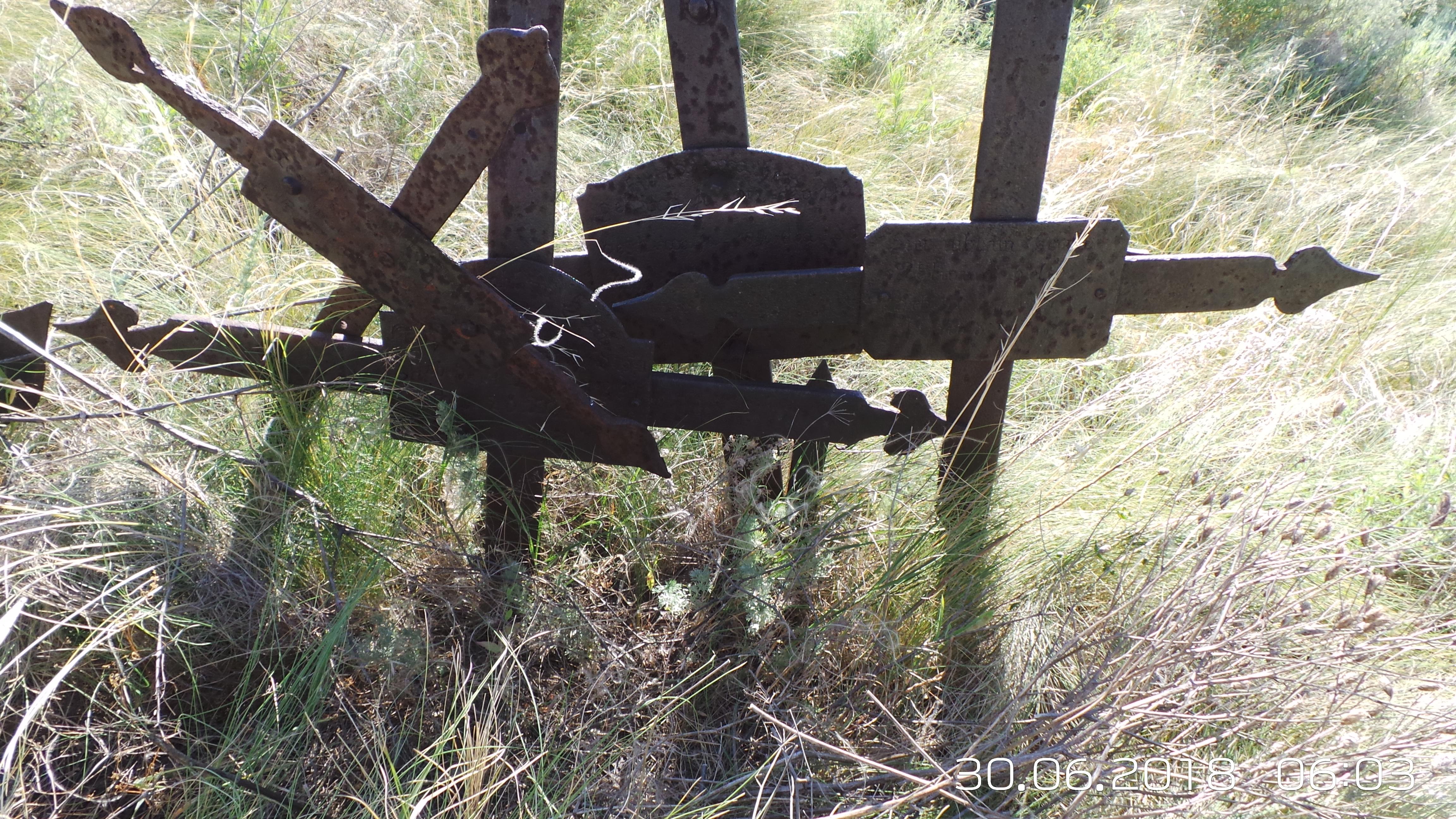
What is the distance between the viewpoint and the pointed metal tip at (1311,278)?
1.77m

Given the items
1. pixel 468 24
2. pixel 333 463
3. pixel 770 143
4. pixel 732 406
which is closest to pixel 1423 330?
pixel 770 143

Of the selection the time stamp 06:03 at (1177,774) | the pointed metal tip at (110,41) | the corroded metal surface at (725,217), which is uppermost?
the pointed metal tip at (110,41)

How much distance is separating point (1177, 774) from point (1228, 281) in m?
0.95

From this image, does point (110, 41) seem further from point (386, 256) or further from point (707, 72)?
point (707, 72)

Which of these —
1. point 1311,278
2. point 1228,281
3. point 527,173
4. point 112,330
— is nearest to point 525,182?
point 527,173

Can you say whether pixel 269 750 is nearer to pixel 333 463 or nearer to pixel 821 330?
pixel 333 463

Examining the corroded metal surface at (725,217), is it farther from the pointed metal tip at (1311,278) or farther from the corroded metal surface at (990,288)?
the pointed metal tip at (1311,278)

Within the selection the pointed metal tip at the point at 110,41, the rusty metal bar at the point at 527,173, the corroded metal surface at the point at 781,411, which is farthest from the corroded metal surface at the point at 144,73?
the corroded metal surface at the point at 781,411

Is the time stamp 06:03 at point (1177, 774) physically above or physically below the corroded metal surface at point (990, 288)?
below

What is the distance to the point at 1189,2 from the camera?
6254 millimetres

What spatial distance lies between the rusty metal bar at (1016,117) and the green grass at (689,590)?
0.51 m

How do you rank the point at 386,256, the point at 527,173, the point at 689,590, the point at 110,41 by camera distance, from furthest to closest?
1. the point at 689,590
2. the point at 527,173
3. the point at 386,256
4. the point at 110,41

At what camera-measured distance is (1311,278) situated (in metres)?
1.79

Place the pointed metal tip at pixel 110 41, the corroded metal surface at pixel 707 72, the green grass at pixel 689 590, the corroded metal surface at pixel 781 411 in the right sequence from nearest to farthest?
the pointed metal tip at pixel 110 41, the green grass at pixel 689 590, the corroded metal surface at pixel 707 72, the corroded metal surface at pixel 781 411
